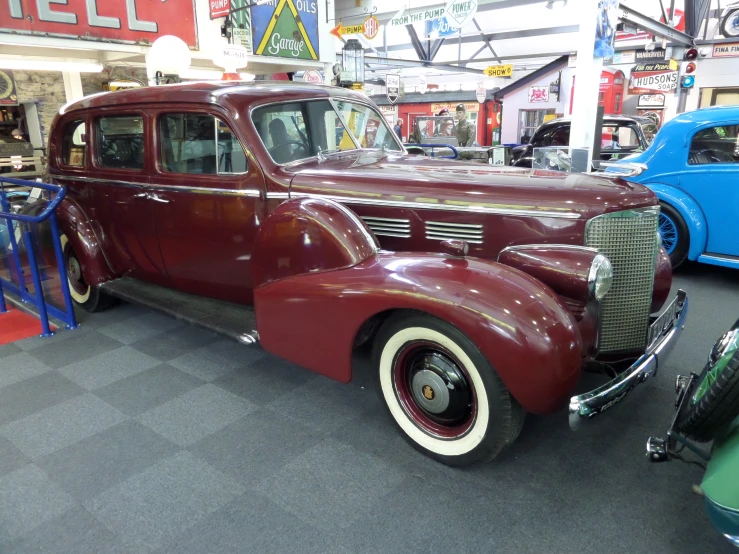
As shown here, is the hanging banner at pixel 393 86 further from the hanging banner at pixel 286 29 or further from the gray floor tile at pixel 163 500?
the gray floor tile at pixel 163 500

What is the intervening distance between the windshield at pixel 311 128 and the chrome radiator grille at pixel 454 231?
3.48ft

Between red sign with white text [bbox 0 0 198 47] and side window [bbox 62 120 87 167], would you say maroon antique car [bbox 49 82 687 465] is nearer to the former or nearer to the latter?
side window [bbox 62 120 87 167]

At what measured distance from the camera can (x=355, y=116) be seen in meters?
3.76

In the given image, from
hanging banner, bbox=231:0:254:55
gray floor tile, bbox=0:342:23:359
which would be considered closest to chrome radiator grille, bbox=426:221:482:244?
gray floor tile, bbox=0:342:23:359

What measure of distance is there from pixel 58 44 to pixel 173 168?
4660 millimetres

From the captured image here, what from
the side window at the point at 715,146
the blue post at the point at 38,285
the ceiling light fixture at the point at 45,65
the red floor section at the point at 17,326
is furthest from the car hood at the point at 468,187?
the ceiling light fixture at the point at 45,65

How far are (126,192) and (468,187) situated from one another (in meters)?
2.52

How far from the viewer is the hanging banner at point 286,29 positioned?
28.9 ft

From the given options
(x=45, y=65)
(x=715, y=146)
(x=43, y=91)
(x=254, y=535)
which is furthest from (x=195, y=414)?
(x=43, y=91)

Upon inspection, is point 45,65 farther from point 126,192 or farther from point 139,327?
point 139,327

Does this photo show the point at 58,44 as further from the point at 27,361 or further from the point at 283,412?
the point at 283,412

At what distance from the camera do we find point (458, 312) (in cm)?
210

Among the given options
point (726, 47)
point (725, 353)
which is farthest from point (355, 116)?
point (726, 47)

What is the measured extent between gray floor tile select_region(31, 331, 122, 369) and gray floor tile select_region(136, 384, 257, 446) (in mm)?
1039
